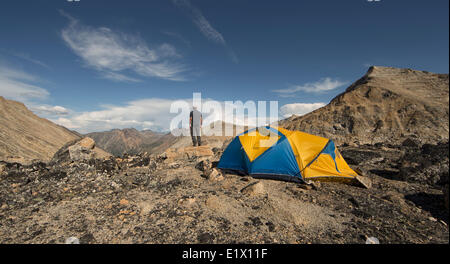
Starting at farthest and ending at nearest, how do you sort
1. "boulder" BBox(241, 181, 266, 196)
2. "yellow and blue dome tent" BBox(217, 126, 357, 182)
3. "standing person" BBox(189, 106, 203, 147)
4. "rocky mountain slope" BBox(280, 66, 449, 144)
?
"rocky mountain slope" BBox(280, 66, 449, 144) → "standing person" BBox(189, 106, 203, 147) → "yellow and blue dome tent" BBox(217, 126, 357, 182) → "boulder" BBox(241, 181, 266, 196)

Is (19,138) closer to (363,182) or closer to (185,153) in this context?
(185,153)

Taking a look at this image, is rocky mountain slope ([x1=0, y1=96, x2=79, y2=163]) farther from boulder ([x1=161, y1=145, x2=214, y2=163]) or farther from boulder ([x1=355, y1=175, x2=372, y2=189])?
boulder ([x1=355, y1=175, x2=372, y2=189])

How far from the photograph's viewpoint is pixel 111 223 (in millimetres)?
4461

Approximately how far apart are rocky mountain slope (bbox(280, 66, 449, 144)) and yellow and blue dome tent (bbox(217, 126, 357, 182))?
2338 centimetres

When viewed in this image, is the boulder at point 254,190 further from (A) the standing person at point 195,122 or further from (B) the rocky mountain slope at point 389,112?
(B) the rocky mountain slope at point 389,112

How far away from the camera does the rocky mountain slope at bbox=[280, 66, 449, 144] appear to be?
28.6m

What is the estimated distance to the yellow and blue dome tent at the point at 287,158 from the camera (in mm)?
7625

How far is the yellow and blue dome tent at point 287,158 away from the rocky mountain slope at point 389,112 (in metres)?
23.4

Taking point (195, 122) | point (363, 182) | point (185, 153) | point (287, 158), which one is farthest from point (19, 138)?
point (363, 182)

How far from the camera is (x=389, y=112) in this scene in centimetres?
3284

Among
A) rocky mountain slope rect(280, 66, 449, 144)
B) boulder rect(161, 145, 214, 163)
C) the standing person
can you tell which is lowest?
boulder rect(161, 145, 214, 163)

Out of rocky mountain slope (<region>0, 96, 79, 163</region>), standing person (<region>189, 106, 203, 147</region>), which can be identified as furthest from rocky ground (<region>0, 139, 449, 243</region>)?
rocky mountain slope (<region>0, 96, 79, 163</region>)

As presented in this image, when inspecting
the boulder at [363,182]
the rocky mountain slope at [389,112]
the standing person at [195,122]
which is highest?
the rocky mountain slope at [389,112]

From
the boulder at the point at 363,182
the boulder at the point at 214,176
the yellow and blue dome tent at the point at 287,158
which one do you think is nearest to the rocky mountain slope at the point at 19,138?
the boulder at the point at 214,176
